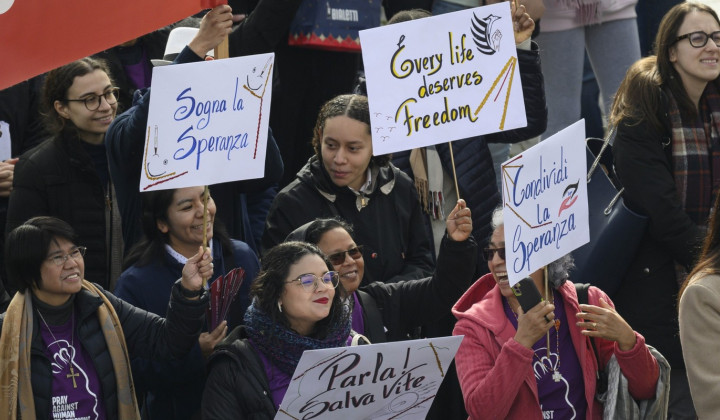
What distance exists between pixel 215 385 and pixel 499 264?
1248 mm

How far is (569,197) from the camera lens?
5.17 meters

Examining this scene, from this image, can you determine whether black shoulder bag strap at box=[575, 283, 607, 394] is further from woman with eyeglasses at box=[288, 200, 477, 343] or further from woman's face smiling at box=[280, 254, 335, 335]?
woman's face smiling at box=[280, 254, 335, 335]

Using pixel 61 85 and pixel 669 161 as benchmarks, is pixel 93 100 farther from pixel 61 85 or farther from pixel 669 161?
pixel 669 161

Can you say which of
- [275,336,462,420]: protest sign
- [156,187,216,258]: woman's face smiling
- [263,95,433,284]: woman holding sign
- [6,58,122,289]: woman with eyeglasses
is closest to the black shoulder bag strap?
[275,336,462,420]: protest sign

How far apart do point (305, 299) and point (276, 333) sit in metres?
0.18

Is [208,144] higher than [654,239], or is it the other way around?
[208,144]

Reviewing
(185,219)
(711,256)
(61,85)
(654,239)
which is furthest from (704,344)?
(61,85)

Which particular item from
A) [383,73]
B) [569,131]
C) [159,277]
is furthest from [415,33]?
[159,277]

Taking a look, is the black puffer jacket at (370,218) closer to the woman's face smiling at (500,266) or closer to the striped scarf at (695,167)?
the woman's face smiling at (500,266)

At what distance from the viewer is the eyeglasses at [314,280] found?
512 centimetres

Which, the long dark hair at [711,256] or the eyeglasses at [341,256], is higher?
the eyeglasses at [341,256]

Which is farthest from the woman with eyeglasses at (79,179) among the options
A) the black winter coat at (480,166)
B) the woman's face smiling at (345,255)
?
the black winter coat at (480,166)

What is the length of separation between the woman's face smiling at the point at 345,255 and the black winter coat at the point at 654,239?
1.67 metres

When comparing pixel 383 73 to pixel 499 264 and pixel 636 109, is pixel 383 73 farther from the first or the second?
pixel 636 109
